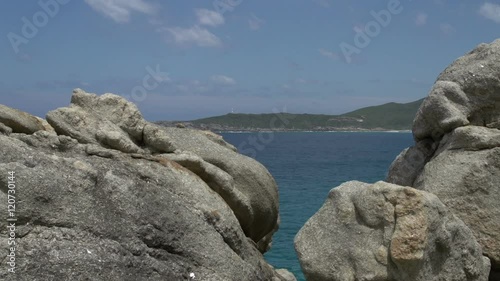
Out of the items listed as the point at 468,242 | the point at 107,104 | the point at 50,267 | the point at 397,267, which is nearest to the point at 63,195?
the point at 50,267

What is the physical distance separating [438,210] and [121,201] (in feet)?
20.3

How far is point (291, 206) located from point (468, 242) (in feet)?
119

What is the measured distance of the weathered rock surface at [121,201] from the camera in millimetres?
9180

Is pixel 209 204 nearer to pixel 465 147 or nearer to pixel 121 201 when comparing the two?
pixel 121 201

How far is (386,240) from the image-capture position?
1165 centimetres

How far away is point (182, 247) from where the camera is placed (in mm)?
10477

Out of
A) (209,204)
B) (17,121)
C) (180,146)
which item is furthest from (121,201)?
(180,146)

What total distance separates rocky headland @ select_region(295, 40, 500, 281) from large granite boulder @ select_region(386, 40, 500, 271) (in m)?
0.02

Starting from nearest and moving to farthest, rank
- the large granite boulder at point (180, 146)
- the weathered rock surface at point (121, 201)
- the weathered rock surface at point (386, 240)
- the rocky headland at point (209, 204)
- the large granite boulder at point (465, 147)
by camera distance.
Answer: the weathered rock surface at point (121, 201) < the rocky headland at point (209, 204) < the weathered rock surface at point (386, 240) < the large granite boulder at point (180, 146) < the large granite boulder at point (465, 147)

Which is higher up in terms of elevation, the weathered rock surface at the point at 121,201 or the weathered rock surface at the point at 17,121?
the weathered rock surface at the point at 17,121

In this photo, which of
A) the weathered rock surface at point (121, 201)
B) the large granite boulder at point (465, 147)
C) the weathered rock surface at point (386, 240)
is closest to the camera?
the weathered rock surface at point (121, 201)

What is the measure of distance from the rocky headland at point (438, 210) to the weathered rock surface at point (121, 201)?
5.54 feet

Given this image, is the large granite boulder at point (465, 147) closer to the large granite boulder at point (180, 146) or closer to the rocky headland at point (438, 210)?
the rocky headland at point (438, 210)

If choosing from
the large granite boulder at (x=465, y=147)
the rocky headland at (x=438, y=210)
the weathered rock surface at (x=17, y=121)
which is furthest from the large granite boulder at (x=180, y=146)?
the large granite boulder at (x=465, y=147)
